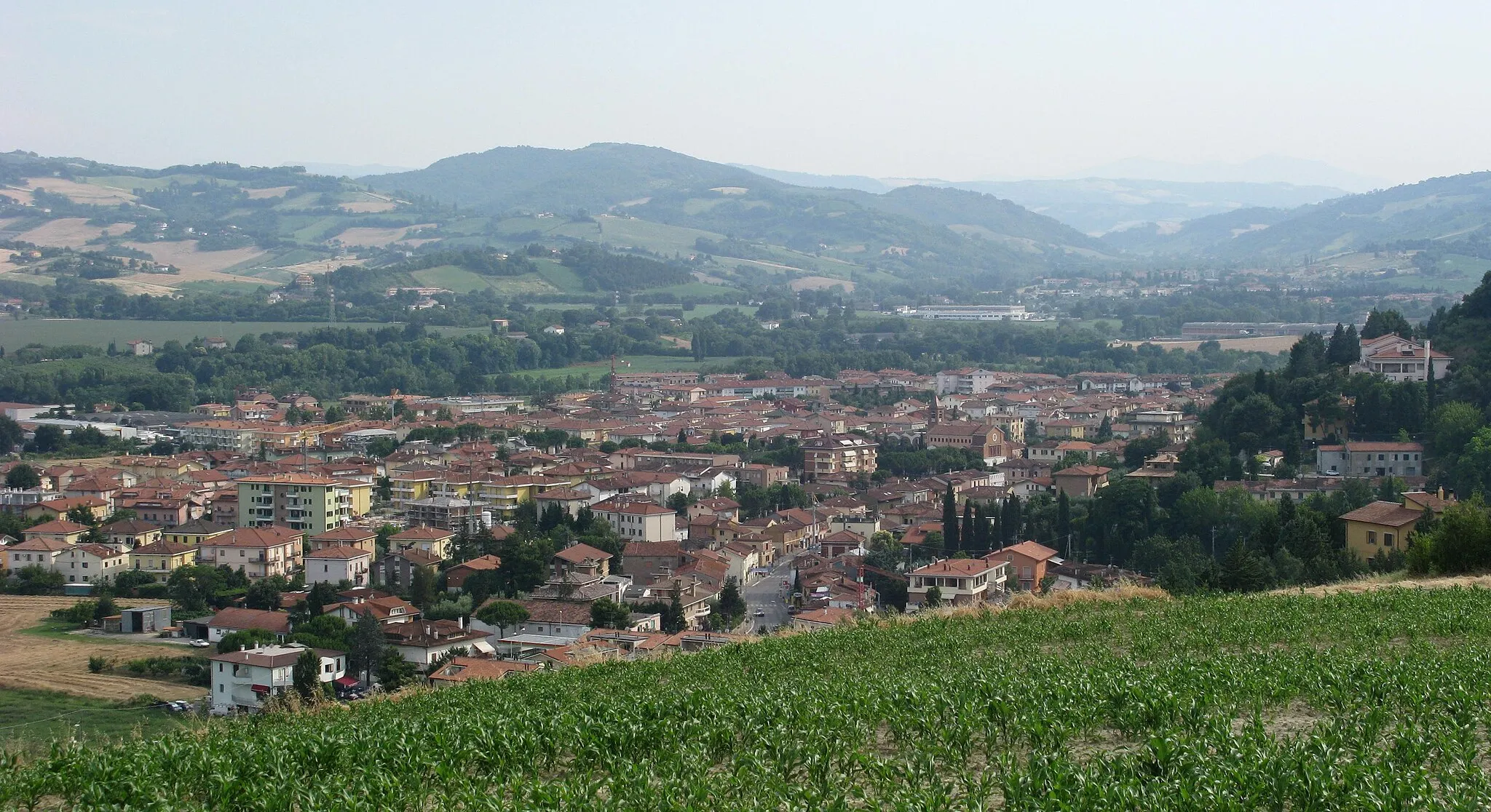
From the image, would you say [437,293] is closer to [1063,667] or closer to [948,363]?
[948,363]

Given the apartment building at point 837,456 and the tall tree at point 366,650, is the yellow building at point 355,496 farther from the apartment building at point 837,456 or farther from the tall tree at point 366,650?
the tall tree at point 366,650

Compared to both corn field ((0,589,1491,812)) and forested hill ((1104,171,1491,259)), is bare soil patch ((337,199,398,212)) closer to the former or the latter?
forested hill ((1104,171,1491,259))

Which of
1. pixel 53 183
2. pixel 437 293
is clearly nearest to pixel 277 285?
pixel 437 293

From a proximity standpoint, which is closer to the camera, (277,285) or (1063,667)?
(1063,667)

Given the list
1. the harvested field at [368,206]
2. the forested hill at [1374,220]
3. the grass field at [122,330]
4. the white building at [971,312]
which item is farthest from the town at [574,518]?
the forested hill at [1374,220]

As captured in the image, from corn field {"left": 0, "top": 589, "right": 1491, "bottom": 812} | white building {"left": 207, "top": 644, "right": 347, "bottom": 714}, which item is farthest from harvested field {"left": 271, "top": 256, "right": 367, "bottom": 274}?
corn field {"left": 0, "top": 589, "right": 1491, "bottom": 812}
